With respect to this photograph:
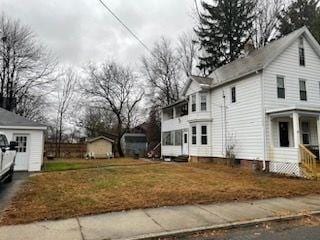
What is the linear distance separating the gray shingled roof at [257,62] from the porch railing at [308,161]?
543cm

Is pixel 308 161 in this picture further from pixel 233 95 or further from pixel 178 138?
pixel 178 138

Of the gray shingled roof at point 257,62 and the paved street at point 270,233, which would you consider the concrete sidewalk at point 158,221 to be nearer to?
the paved street at point 270,233

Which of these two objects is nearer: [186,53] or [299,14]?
[299,14]

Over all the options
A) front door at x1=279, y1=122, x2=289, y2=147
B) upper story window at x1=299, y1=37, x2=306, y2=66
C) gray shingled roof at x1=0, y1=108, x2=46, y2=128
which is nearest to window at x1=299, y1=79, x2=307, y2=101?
upper story window at x1=299, y1=37, x2=306, y2=66

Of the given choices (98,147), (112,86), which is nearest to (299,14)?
(112,86)

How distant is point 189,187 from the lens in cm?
1099

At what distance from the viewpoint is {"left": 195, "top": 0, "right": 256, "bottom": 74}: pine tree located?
1318 inches

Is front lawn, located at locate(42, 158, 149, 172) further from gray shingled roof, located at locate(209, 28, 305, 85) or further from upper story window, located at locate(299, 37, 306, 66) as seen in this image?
upper story window, located at locate(299, 37, 306, 66)

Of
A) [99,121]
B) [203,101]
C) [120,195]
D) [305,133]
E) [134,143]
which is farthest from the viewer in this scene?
[99,121]

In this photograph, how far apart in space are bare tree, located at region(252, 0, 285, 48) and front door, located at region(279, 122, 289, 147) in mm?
18286

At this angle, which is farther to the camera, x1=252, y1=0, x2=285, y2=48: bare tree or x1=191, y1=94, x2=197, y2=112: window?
x1=252, y1=0, x2=285, y2=48: bare tree

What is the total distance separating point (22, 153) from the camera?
1811 centimetres

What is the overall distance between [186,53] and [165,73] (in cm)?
396

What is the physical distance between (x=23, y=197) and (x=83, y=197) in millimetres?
1907
